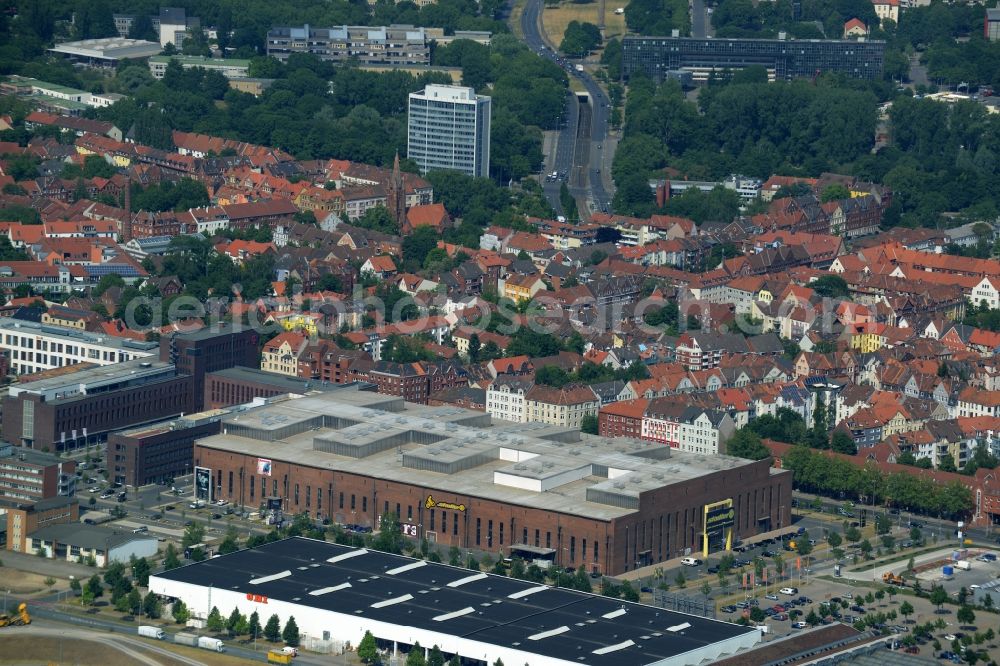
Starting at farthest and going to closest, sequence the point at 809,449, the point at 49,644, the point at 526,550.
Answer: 1. the point at 809,449
2. the point at 526,550
3. the point at 49,644

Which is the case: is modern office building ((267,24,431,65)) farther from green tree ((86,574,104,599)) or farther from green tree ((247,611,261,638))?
green tree ((247,611,261,638))

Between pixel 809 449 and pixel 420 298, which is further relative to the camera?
pixel 420 298

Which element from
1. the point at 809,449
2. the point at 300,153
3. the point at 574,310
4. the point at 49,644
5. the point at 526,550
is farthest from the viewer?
the point at 300,153

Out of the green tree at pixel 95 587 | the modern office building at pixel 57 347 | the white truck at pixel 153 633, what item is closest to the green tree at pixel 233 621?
the white truck at pixel 153 633

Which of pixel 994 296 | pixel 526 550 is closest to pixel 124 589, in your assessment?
pixel 526 550

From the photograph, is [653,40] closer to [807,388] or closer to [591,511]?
[807,388]

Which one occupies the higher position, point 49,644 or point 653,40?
point 653,40

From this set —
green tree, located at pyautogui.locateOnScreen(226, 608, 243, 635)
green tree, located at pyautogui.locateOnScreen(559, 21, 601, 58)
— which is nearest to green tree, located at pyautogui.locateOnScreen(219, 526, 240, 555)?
green tree, located at pyautogui.locateOnScreen(226, 608, 243, 635)

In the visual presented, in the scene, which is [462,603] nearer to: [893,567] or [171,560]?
[171,560]

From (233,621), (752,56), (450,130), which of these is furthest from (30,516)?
(752,56)

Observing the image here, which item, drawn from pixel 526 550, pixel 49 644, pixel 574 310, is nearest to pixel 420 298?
pixel 574 310
